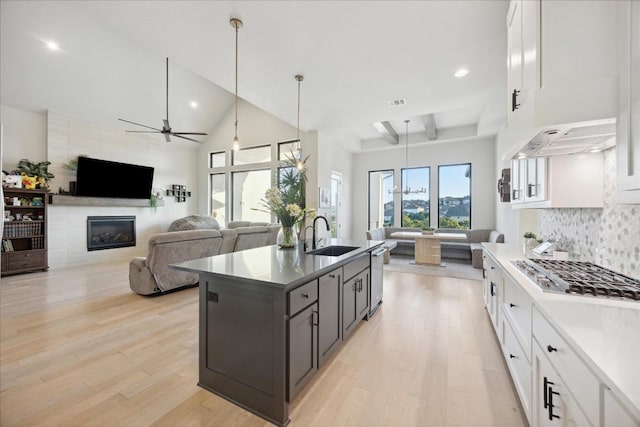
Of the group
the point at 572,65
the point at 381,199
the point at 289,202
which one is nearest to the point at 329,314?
the point at 289,202

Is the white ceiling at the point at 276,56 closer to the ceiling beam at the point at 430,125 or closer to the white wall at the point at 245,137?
the ceiling beam at the point at 430,125

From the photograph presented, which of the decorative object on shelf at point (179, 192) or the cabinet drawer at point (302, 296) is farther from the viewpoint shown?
the decorative object on shelf at point (179, 192)

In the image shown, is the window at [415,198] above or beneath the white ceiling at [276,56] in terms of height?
beneath

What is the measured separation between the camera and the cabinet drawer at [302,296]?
62.3 inches

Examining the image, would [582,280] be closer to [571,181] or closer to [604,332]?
[604,332]

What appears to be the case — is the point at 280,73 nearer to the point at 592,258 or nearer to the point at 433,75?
the point at 433,75

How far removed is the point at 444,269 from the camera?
5.68 metres

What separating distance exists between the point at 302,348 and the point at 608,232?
2.34 metres

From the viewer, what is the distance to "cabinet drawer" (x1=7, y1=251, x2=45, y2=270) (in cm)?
477

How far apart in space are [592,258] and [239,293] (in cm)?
272

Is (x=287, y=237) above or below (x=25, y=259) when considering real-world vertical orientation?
above

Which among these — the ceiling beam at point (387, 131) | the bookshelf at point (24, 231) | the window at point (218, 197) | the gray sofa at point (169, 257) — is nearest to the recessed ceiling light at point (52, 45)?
the bookshelf at point (24, 231)

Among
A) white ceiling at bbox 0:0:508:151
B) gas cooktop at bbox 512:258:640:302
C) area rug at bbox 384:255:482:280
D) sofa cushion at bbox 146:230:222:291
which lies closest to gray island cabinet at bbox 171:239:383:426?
gas cooktop at bbox 512:258:640:302

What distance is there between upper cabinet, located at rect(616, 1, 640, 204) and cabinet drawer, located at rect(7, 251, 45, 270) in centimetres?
792
